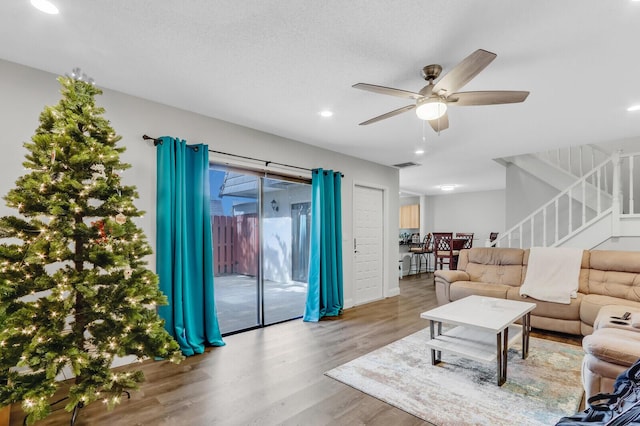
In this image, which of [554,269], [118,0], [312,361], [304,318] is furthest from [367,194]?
[118,0]

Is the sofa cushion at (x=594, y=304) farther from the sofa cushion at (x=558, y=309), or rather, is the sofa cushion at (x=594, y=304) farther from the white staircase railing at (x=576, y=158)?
the white staircase railing at (x=576, y=158)

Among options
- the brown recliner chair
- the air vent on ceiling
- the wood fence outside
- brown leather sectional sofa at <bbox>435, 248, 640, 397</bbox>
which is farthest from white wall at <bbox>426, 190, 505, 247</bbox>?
the wood fence outside

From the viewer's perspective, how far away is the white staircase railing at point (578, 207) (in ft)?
15.4

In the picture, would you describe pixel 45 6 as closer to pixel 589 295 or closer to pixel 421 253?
pixel 589 295

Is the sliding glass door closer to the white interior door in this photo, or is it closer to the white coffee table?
the white interior door

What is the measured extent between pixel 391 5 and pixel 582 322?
12.6 ft

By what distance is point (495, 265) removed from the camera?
4.68m

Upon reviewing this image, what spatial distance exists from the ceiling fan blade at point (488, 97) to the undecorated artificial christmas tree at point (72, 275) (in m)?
2.44

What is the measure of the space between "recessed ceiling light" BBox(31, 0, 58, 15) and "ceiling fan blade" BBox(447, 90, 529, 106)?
259 centimetres

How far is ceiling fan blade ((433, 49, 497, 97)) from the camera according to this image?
1.76 m

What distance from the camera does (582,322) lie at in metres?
3.46

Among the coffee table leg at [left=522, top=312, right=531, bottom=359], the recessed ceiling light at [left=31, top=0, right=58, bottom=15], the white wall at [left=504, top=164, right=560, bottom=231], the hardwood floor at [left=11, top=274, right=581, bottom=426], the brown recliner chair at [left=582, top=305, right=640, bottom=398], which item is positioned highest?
the recessed ceiling light at [left=31, top=0, right=58, bottom=15]

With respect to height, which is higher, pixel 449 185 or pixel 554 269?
pixel 449 185

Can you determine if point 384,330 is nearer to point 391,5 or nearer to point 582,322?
point 582,322
